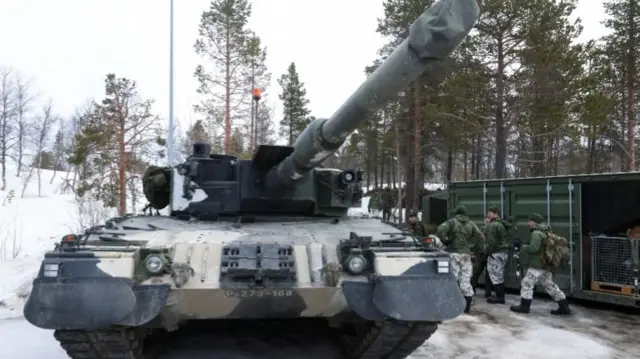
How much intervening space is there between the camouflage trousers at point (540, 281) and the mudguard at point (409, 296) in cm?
422

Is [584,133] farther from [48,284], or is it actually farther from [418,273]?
[48,284]

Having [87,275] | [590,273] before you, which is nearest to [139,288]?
[87,275]

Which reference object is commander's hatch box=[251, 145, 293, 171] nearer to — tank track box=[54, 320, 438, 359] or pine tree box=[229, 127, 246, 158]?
tank track box=[54, 320, 438, 359]

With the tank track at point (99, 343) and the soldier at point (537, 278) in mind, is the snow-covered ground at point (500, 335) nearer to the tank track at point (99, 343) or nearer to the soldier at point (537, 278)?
the soldier at point (537, 278)

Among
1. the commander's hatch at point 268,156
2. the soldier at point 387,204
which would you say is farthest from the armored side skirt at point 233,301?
the soldier at point 387,204

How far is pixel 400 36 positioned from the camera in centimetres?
2336

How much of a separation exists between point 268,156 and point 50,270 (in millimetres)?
2882

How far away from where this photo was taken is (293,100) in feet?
115

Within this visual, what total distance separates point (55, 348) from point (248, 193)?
291 centimetres

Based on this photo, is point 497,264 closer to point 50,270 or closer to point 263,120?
point 50,270

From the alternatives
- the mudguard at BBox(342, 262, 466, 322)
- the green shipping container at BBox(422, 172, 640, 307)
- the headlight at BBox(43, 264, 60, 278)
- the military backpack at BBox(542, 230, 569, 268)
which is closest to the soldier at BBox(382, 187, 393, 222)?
the green shipping container at BBox(422, 172, 640, 307)

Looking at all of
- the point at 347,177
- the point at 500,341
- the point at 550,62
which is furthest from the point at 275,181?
the point at 550,62

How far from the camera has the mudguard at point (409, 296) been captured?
16.3ft

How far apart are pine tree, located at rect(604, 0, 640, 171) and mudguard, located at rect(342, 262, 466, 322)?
20.3m
